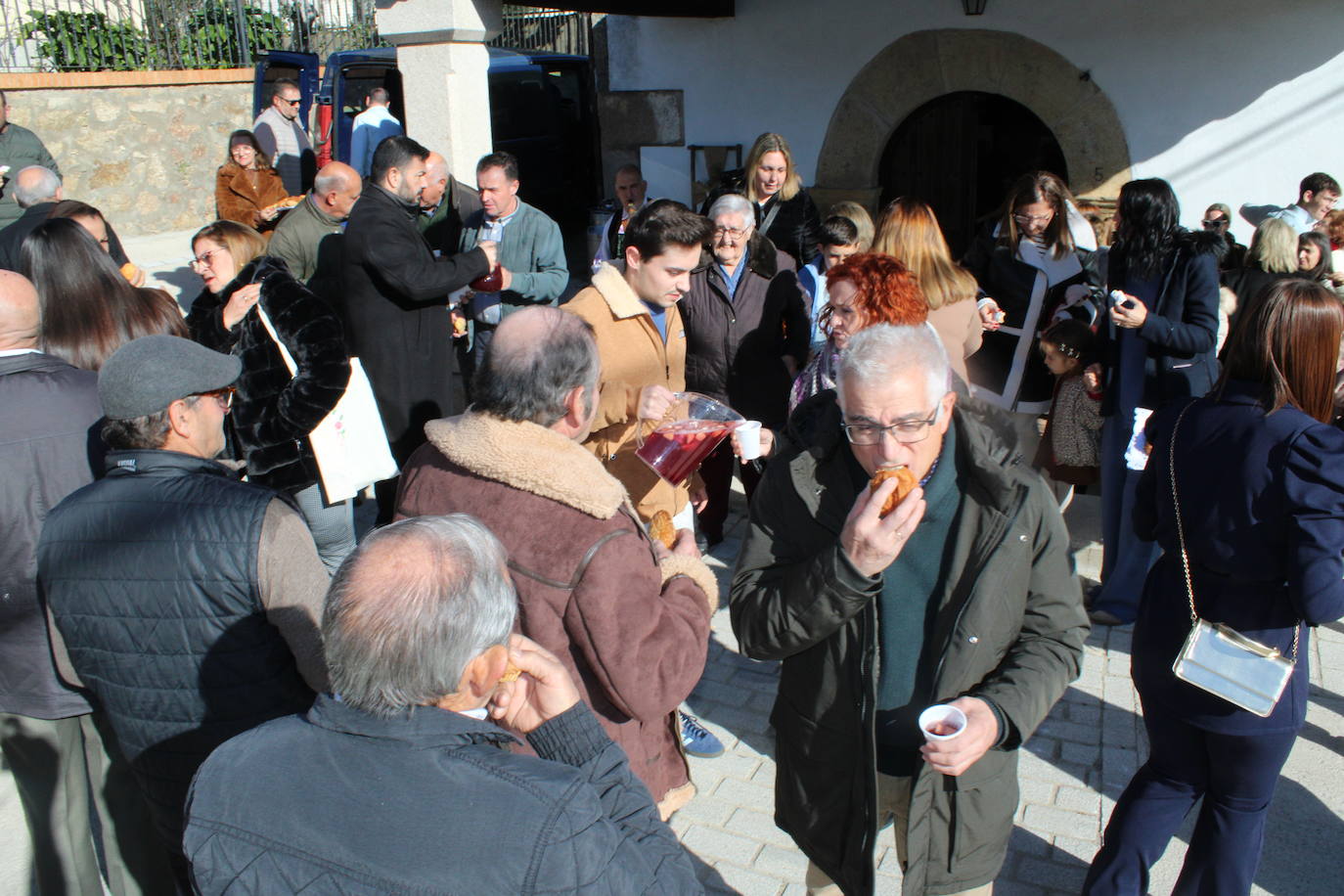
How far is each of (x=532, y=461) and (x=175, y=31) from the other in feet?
43.3

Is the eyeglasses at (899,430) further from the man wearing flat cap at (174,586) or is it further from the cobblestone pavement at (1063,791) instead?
the cobblestone pavement at (1063,791)

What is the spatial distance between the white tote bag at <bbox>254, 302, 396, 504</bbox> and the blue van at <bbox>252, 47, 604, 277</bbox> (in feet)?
22.2

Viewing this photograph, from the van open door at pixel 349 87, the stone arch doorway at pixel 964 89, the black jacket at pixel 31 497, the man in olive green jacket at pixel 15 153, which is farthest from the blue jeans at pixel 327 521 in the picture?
the van open door at pixel 349 87

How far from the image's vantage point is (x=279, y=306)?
3.83 meters

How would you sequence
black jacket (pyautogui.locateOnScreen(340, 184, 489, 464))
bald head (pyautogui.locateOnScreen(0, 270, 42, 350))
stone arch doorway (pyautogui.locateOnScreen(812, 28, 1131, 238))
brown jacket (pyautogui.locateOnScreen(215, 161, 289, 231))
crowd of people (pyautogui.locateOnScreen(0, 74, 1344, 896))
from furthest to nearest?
brown jacket (pyautogui.locateOnScreen(215, 161, 289, 231)), stone arch doorway (pyautogui.locateOnScreen(812, 28, 1131, 238)), black jacket (pyautogui.locateOnScreen(340, 184, 489, 464)), bald head (pyautogui.locateOnScreen(0, 270, 42, 350)), crowd of people (pyautogui.locateOnScreen(0, 74, 1344, 896))

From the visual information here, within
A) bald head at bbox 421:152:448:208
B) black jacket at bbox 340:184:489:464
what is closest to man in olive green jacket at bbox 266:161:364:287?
bald head at bbox 421:152:448:208

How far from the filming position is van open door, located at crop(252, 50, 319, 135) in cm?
1124

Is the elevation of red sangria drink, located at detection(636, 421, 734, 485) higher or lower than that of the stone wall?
lower

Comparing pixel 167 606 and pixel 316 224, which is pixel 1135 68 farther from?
pixel 167 606

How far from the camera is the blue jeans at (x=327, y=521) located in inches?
166

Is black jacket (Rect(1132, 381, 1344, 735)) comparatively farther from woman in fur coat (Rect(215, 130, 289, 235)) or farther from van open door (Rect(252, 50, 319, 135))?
van open door (Rect(252, 50, 319, 135))

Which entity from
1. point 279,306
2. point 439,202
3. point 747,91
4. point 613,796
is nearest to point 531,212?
point 439,202

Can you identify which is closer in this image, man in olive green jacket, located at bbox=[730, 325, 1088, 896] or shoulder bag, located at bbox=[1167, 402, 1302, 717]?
man in olive green jacket, located at bbox=[730, 325, 1088, 896]

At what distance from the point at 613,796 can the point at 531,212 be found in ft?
16.2
